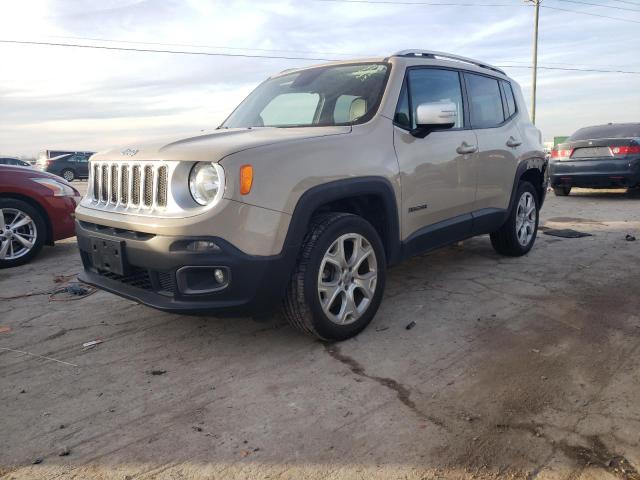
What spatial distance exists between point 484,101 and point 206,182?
125 inches

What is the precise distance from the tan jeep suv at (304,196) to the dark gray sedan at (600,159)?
6874 mm

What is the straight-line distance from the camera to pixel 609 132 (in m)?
10.9

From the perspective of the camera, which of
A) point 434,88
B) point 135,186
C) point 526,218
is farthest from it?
point 526,218

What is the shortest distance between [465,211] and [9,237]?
4804 millimetres

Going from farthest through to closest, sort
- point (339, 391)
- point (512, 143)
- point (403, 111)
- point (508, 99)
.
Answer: point (508, 99) < point (512, 143) < point (403, 111) < point (339, 391)

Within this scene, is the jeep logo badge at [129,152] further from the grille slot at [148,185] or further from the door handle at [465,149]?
the door handle at [465,149]

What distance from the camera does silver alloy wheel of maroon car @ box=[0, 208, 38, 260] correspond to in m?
5.71

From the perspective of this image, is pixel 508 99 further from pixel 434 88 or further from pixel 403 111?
pixel 403 111

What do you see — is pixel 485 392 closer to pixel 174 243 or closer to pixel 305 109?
pixel 174 243

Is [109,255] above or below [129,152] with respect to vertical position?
below

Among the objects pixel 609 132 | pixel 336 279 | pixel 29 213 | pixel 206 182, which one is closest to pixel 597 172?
pixel 609 132

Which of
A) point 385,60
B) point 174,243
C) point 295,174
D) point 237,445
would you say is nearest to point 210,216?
Result: point 174,243

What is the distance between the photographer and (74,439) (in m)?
2.39

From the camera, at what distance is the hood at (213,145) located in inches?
113
